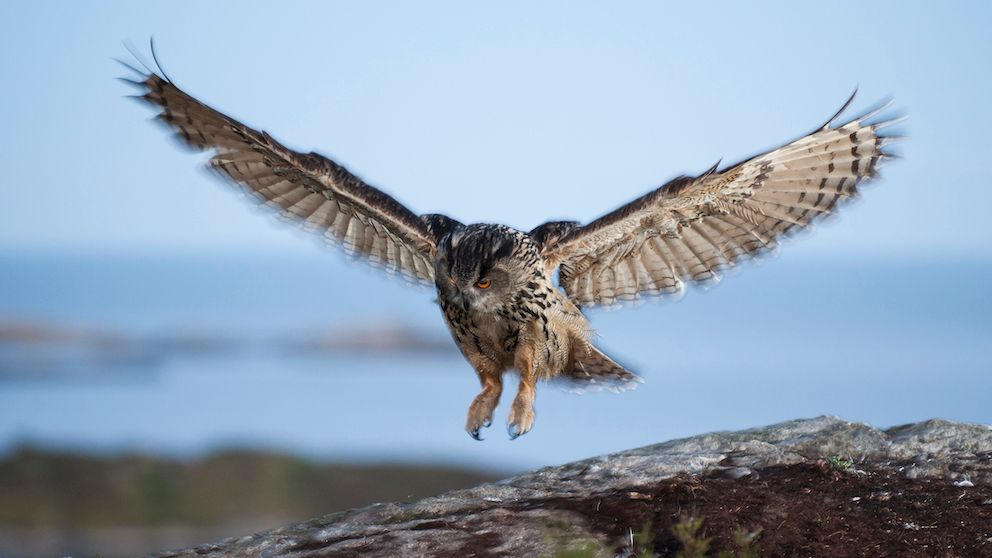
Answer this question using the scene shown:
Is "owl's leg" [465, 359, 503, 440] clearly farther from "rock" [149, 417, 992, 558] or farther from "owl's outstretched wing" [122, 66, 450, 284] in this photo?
"owl's outstretched wing" [122, 66, 450, 284]

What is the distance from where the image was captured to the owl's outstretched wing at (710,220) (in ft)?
19.0

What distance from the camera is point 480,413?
5875mm

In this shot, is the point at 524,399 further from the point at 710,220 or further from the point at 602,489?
the point at 710,220

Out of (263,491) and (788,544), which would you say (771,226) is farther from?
(263,491)

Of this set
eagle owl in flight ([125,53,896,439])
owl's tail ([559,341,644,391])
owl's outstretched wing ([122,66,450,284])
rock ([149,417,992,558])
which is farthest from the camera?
owl's tail ([559,341,644,391])

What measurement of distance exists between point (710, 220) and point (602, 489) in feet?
6.37

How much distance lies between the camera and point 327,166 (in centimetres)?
620

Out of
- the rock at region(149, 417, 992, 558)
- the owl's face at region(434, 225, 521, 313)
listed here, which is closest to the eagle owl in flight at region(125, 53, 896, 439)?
the owl's face at region(434, 225, 521, 313)

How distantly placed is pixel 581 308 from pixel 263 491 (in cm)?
1133

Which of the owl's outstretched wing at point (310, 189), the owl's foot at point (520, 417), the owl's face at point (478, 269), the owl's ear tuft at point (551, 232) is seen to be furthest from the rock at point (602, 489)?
the owl's outstretched wing at point (310, 189)

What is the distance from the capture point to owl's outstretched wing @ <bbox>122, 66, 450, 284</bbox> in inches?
240

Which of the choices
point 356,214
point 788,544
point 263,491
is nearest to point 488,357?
point 356,214

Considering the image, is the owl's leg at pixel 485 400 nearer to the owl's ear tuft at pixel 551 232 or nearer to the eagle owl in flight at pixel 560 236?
the eagle owl in flight at pixel 560 236

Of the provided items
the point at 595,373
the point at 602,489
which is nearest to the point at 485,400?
the point at 595,373
